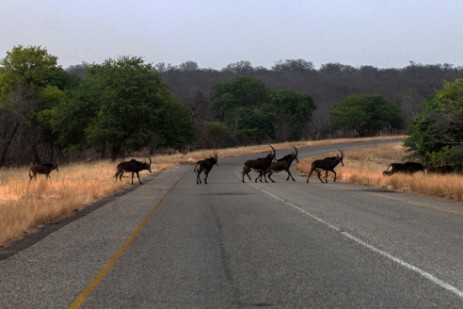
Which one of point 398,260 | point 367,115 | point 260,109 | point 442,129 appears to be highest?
point 260,109

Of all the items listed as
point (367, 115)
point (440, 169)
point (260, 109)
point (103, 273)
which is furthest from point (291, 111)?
point (103, 273)

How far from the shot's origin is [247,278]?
6500 mm

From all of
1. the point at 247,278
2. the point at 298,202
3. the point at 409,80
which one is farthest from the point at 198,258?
the point at 409,80

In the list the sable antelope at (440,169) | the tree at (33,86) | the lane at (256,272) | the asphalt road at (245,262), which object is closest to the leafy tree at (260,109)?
the tree at (33,86)

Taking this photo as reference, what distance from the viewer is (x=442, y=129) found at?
28.1 m

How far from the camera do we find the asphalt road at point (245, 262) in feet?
18.5

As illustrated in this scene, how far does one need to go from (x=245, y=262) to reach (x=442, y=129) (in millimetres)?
23703

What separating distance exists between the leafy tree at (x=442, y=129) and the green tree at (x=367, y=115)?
69.1 m

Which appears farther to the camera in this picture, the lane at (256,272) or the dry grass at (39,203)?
the dry grass at (39,203)

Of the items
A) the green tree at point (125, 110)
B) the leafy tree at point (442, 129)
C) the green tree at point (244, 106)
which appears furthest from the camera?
the green tree at point (244, 106)

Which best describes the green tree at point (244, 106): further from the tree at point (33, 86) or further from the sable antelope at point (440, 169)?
the sable antelope at point (440, 169)

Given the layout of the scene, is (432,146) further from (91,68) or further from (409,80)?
(409,80)

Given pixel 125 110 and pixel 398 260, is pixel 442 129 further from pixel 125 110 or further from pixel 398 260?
pixel 125 110

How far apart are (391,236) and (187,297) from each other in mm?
5217
